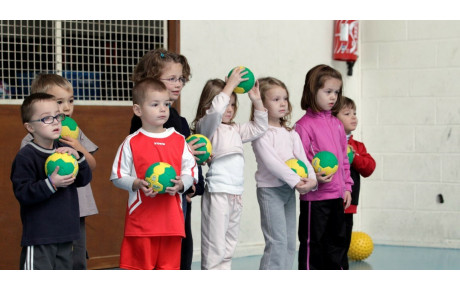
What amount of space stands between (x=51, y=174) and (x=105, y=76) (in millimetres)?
2056

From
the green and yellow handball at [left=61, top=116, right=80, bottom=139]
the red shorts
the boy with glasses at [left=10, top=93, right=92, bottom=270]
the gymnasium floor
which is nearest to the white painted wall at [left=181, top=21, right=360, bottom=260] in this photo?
the gymnasium floor

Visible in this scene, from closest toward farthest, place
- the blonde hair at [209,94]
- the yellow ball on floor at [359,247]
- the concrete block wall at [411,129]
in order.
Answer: the blonde hair at [209,94] < the yellow ball on floor at [359,247] < the concrete block wall at [411,129]

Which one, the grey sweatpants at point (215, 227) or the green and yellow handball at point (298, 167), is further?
the green and yellow handball at point (298, 167)

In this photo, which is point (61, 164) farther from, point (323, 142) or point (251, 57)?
point (251, 57)

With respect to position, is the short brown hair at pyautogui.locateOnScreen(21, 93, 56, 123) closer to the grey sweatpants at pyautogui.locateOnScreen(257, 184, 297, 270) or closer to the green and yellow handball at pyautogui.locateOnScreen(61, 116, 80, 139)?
the green and yellow handball at pyautogui.locateOnScreen(61, 116, 80, 139)

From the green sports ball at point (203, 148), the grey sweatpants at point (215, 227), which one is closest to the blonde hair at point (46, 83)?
the green sports ball at point (203, 148)

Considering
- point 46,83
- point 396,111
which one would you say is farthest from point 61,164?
point 396,111

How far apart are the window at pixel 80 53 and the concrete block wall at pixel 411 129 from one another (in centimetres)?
237

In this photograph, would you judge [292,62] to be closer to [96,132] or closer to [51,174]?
[96,132]

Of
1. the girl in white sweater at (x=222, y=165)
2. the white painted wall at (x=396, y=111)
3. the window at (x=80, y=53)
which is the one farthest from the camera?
the white painted wall at (x=396, y=111)

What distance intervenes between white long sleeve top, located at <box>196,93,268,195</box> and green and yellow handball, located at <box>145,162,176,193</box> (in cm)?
68

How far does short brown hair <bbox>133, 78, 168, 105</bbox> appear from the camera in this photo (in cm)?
356

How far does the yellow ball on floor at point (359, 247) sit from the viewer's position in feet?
18.7

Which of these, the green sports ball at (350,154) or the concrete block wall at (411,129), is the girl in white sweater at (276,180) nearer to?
the green sports ball at (350,154)
